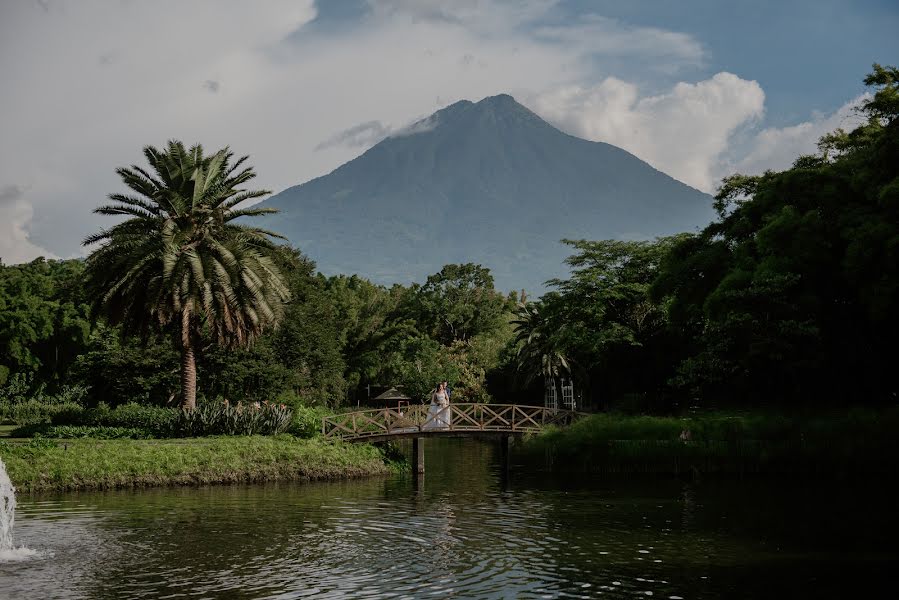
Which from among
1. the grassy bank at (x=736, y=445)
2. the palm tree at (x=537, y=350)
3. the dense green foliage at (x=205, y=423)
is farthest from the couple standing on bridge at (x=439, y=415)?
the palm tree at (x=537, y=350)

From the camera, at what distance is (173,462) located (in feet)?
98.2

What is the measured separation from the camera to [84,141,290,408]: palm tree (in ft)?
116

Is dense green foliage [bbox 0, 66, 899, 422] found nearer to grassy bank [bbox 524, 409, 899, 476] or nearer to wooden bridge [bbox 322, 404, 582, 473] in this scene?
wooden bridge [bbox 322, 404, 582, 473]

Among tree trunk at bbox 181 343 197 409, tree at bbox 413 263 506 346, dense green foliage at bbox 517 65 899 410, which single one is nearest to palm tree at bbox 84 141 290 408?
tree trunk at bbox 181 343 197 409

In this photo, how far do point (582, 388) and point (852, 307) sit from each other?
28436mm

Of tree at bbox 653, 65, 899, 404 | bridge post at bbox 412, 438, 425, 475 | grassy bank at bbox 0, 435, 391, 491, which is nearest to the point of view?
grassy bank at bbox 0, 435, 391, 491

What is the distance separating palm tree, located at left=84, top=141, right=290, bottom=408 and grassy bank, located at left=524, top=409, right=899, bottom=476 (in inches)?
537

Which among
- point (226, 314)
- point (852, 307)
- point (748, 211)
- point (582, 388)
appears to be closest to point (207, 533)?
point (226, 314)

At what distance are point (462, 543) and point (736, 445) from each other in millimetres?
17333

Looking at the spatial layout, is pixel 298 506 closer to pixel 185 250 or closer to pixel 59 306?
pixel 185 250

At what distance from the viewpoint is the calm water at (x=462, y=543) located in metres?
15.0

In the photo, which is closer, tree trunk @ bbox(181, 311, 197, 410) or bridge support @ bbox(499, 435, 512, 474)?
bridge support @ bbox(499, 435, 512, 474)

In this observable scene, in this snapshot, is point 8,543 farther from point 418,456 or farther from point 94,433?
point 418,456

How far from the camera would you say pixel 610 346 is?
51312 millimetres
